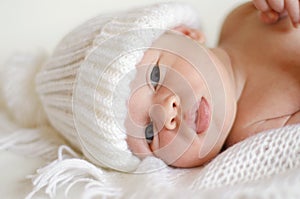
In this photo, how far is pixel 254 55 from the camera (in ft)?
2.78

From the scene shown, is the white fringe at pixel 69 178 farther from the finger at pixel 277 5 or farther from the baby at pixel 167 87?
the finger at pixel 277 5

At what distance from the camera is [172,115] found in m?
0.73

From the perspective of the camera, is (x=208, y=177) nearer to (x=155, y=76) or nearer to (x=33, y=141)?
(x=155, y=76)

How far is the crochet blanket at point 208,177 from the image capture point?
0.58 meters

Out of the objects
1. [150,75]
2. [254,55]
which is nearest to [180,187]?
[150,75]

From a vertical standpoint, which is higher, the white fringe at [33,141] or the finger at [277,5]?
the finger at [277,5]

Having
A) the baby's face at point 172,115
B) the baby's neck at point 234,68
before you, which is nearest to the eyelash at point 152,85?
the baby's face at point 172,115

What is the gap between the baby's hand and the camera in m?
0.77

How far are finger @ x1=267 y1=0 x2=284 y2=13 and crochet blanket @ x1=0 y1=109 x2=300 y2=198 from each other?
21 centimetres

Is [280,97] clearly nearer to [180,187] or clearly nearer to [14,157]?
[180,187]

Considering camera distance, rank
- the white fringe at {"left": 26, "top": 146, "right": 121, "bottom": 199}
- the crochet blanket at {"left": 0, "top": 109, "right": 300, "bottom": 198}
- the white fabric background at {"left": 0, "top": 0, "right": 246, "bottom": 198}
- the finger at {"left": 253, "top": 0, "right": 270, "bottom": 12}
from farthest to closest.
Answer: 1. the white fabric background at {"left": 0, "top": 0, "right": 246, "bottom": 198}
2. the finger at {"left": 253, "top": 0, "right": 270, "bottom": 12}
3. the white fringe at {"left": 26, "top": 146, "right": 121, "bottom": 199}
4. the crochet blanket at {"left": 0, "top": 109, "right": 300, "bottom": 198}

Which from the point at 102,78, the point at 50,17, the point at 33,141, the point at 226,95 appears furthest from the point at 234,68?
the point at 50,17

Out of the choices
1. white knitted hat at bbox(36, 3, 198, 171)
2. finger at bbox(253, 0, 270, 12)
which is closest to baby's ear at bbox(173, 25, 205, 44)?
white knitted hat at bbox(36, 3, 198, 171)

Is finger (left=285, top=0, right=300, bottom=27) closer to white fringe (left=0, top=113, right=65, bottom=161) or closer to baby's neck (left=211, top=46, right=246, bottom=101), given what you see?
baby's neck (left=211, top=46, right=246, bottom=101)
